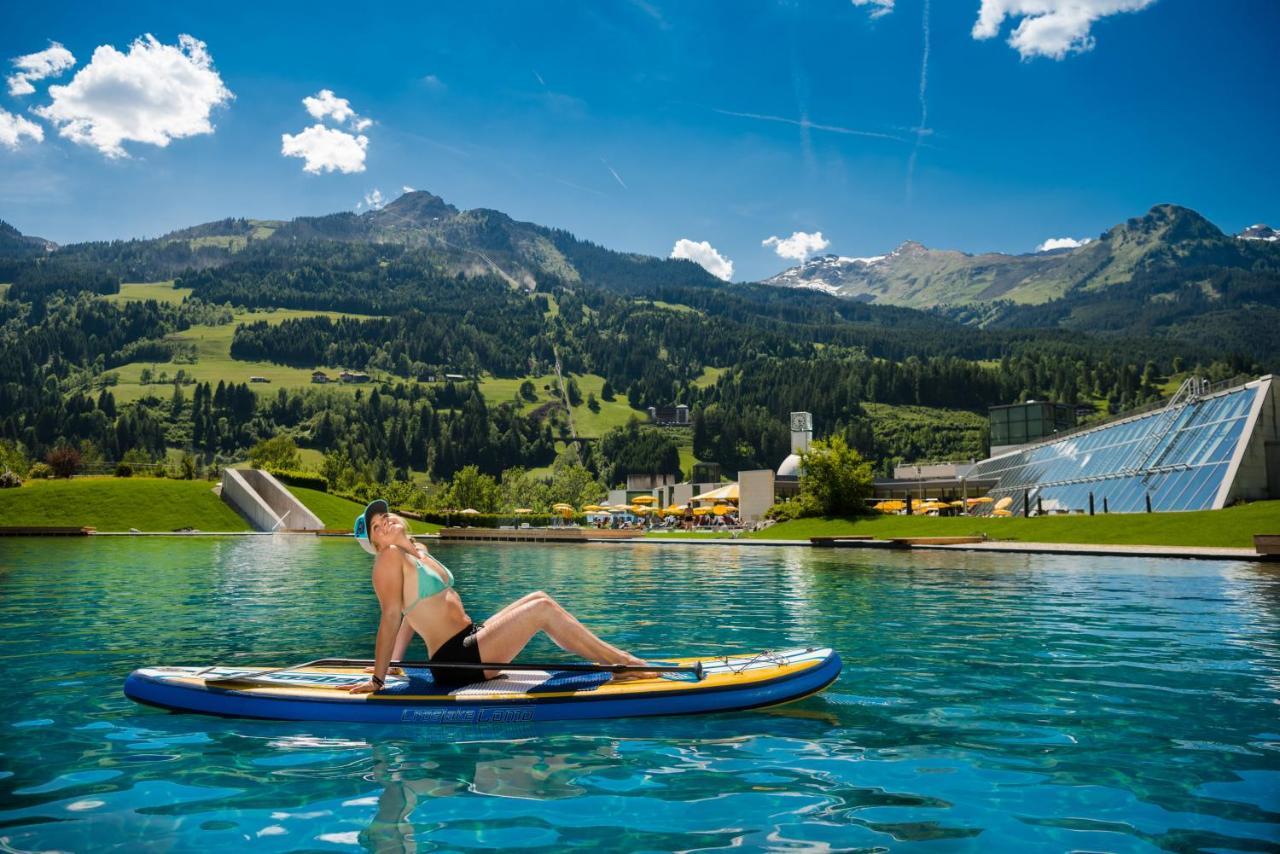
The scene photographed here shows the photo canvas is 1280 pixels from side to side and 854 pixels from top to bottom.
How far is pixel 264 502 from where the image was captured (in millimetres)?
90875

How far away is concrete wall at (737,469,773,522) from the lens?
100 m

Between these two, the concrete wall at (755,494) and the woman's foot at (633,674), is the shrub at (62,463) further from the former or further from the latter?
the woman's foot at (633,674)

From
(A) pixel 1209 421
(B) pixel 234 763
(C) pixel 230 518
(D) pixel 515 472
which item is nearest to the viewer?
(B) pixel 234 763

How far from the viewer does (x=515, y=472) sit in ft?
490

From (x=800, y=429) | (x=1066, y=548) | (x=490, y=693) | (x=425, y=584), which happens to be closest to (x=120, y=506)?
(x=1066, y=548)

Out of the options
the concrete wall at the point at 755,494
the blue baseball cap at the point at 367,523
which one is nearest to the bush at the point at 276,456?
the concrete wall at the point at 755,494

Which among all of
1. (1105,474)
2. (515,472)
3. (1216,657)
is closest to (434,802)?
(1216,657)

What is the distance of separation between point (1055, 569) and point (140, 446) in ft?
664

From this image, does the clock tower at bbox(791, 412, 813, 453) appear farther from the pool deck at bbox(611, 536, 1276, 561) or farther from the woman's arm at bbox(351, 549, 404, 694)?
the woman's arm at bbox(351, 549, 404, 694)

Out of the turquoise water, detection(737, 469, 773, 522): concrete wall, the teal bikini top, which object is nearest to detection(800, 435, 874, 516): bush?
detection(737, 469, 773, 522): concrete wall

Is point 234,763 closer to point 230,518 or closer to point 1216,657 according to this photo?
point 1216,657

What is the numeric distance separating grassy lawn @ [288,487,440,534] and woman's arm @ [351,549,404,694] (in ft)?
284

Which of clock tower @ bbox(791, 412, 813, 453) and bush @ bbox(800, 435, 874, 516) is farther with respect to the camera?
clock tower @ bbox(791, 412, 813, 453)

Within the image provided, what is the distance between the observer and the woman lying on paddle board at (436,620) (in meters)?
9.66
